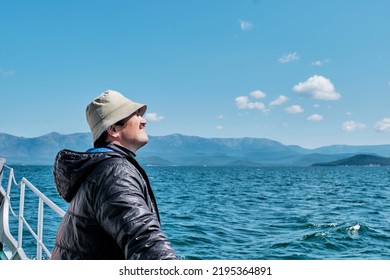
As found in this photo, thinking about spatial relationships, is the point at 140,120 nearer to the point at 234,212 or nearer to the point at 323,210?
the point at 234,212

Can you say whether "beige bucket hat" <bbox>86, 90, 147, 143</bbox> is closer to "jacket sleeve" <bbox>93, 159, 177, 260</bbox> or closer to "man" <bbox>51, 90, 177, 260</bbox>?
"man" <bbox>51, 90, 177, 260</bbox>

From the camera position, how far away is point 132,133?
61.2 inches

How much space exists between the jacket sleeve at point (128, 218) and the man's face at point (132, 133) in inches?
12.2

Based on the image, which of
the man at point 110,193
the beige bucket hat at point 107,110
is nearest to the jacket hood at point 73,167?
the man at point 110,193

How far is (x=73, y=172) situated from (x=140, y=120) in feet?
1.12

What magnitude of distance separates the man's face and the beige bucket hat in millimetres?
38

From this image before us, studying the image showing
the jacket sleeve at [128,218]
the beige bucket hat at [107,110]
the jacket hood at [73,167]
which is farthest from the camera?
the beige bucket hat at [107,110]

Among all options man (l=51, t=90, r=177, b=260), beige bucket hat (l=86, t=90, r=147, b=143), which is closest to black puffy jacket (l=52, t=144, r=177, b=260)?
man (l=51, t=90, r=177, b=260)

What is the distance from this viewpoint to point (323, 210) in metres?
20.5

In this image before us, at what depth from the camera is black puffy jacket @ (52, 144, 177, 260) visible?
1.14 metres

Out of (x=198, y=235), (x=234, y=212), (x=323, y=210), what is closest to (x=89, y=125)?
(x=198, y=235)

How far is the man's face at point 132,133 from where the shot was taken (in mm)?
1540

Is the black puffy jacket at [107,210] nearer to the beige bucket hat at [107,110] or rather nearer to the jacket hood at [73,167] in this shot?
the jacket hood at [73,167]

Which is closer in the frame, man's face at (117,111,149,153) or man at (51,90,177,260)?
man at (51,90,177,260)
